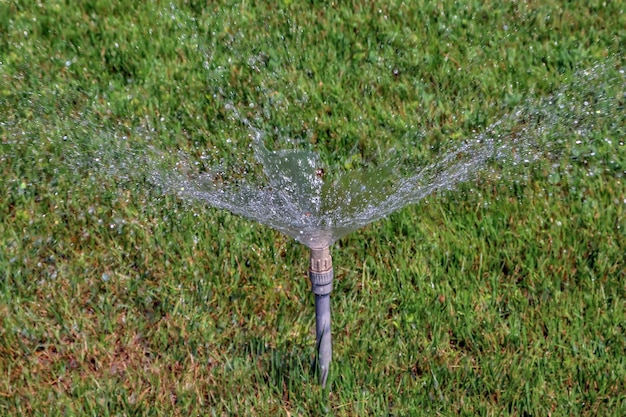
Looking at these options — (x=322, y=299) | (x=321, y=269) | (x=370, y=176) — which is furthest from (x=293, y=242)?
(x=321, y=269)

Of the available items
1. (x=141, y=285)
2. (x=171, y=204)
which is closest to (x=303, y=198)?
(x=171, y=204)

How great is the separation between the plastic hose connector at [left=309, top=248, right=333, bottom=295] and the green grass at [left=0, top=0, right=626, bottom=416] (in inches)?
19.3

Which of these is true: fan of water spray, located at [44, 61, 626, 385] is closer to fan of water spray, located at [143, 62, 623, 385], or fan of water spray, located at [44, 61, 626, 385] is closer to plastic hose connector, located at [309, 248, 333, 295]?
fan of water spray, located at [143, 62, 623, 385]

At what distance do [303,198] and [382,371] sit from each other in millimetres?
1022

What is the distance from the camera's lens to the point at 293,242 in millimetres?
3201

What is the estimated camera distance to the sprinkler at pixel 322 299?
2258mm

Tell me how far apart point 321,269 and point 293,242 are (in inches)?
37.1

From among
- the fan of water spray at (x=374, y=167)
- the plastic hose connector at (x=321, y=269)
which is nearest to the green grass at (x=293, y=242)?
the fan of water spray at (x=374, y=167)

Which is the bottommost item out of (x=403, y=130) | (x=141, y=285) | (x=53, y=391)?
(x=53, y=391)

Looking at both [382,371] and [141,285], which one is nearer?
[382,371]

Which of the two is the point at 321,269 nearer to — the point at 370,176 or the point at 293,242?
the point at 293,242

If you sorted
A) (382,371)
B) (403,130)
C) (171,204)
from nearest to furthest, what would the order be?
(382,371) → (171,204) → (403,130)

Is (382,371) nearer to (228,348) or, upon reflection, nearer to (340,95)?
(228,348)

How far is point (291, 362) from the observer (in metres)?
2.71
